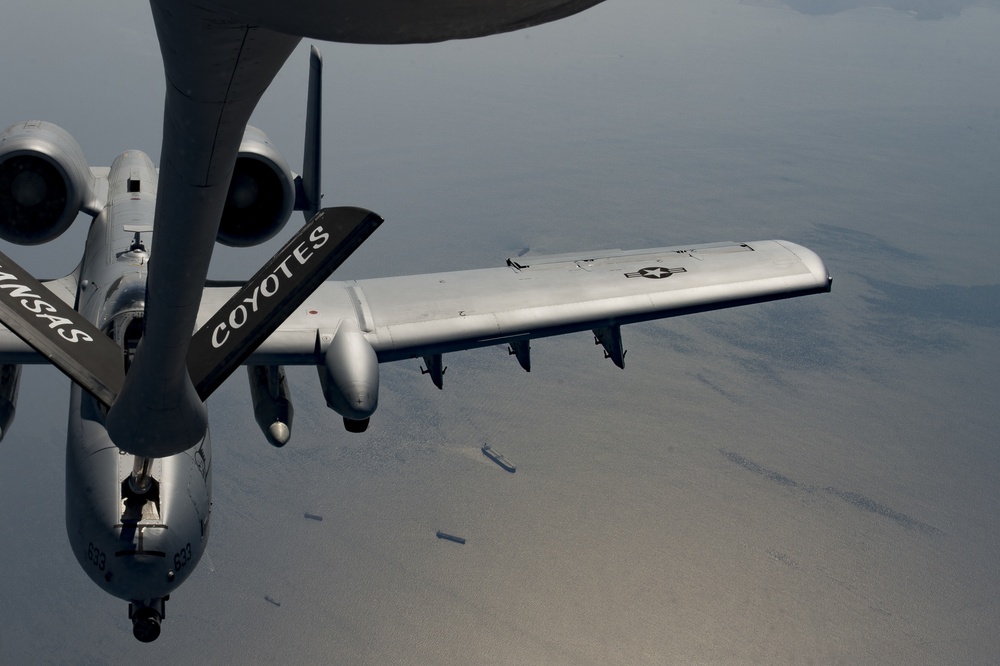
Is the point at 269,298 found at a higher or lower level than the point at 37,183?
higher

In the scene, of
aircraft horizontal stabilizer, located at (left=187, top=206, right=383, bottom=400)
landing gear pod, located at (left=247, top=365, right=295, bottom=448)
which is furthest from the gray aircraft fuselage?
aircraft horizontal stabilizer, located at (left=187, top=206, right=383, bottom=400)

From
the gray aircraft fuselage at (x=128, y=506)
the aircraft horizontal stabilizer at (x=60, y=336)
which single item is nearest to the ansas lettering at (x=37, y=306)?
the aircraft horizontal stabilizer at (x=60, y=336)

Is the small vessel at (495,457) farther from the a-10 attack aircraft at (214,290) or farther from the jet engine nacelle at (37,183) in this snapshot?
the jet engine nacelle at (37,183)

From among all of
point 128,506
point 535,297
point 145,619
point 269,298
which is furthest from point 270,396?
point 269,298

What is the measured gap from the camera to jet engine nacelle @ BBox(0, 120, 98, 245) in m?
24.7

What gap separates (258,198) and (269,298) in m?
14.6

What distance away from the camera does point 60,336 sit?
429 inches

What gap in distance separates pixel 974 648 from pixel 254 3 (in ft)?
591

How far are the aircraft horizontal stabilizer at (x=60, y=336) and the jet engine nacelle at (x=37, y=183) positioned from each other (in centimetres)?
1585

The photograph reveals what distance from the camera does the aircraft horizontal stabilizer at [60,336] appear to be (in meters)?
10.6

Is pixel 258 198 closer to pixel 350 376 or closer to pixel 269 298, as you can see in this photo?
pixel 350 376

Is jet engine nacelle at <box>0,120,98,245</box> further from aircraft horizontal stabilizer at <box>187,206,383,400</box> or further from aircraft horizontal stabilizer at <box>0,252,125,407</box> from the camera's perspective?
aircraft horizontal stabilizer at <box>187,206,383,400</box>

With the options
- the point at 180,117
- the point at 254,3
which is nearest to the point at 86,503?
the point at 180,117

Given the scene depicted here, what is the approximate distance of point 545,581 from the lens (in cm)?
15225
